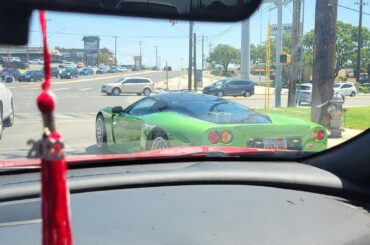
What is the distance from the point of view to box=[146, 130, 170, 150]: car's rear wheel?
12.8 feet

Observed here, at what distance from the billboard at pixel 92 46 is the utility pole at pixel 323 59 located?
8.69ft

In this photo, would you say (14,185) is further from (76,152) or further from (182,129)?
(182,129)

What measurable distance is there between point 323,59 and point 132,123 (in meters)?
3.14

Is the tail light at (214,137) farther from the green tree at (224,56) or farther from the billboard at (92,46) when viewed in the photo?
the billboard at (92,46)

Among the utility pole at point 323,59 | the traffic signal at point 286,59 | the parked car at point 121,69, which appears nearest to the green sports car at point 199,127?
the parked car at point 121,69

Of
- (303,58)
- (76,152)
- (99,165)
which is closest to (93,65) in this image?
(76,152)

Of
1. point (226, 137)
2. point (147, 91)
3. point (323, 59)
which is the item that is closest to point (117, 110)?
point (147, 91)

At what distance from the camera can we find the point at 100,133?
4715 mm

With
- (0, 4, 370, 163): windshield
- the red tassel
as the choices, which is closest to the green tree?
(0, 4, 370, 163): windshield

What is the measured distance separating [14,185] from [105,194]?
0.44m

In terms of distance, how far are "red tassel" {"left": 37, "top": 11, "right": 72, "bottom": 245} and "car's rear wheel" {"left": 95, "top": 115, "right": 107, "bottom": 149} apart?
3.02 metres

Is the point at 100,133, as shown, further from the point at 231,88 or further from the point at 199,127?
the point at 231,88

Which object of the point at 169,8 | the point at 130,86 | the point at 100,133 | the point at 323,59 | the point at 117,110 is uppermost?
the point at 169,8

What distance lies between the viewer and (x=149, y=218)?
2256 mm
